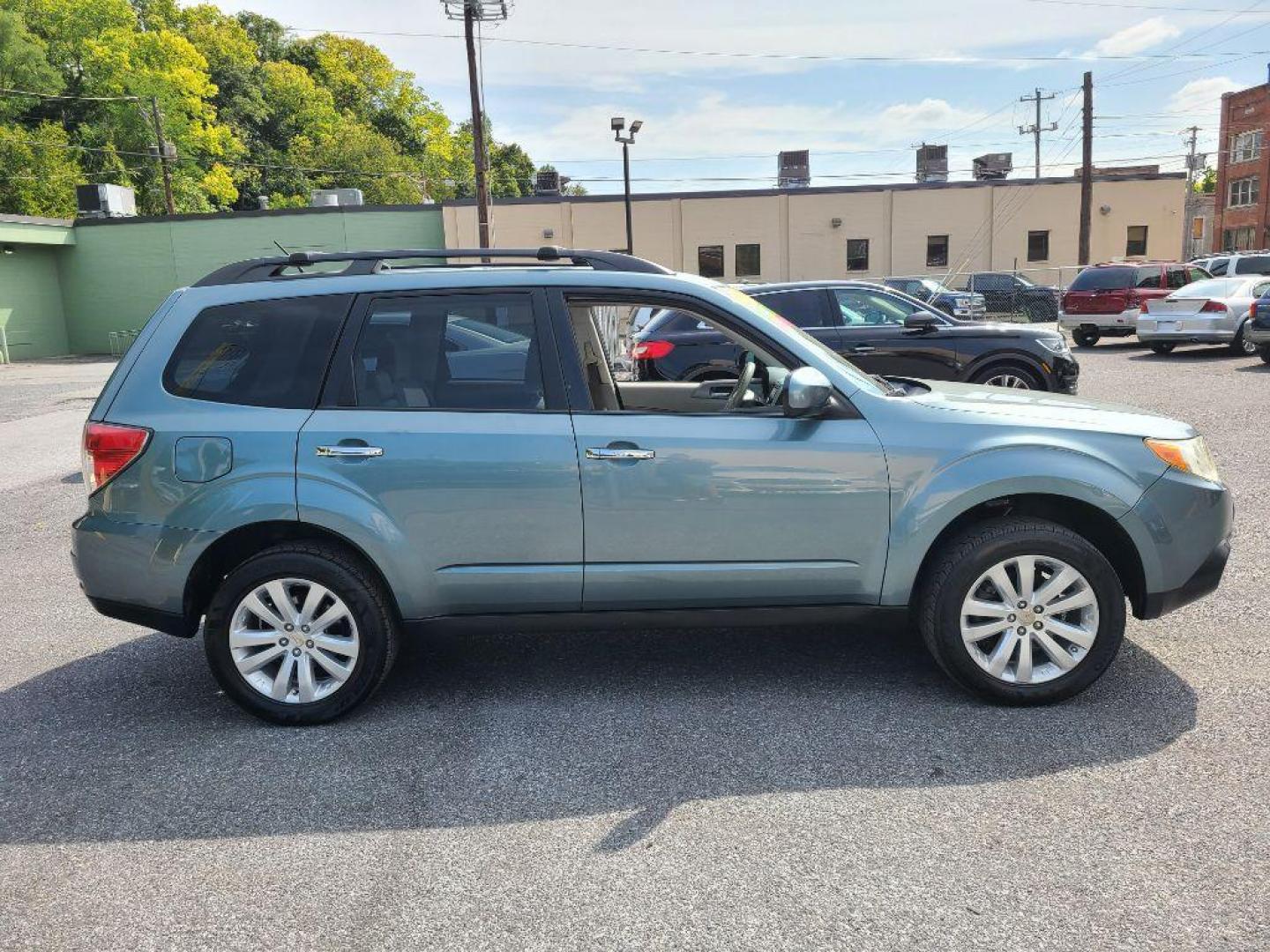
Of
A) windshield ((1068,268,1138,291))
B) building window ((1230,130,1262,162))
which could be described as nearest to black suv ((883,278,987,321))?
windshield ((1068,268,1138,291))

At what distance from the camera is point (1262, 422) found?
1088 cm

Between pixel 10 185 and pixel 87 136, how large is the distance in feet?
18.9

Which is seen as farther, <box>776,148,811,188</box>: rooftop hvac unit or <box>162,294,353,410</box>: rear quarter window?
<box>776,148,811,188</box>: rooftop hvac unit

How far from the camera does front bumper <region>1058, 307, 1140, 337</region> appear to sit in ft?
72.5

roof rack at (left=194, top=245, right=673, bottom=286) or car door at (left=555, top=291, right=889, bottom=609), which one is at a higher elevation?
roof rack at (left=194, top=245, right=673, bottom=286)

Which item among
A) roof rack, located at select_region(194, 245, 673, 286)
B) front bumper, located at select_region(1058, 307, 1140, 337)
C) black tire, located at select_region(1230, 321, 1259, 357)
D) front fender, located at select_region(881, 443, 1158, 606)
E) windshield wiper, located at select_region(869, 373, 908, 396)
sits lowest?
black tire, located at select_region(1230, 321, 1259, 357)

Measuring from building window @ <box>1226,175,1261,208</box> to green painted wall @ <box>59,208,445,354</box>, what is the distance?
155ft

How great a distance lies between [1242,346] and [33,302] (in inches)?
1437

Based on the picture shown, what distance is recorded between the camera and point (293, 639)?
401 cm

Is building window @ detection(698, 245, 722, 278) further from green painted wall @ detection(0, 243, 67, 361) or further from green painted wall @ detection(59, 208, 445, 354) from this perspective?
green painted wall @ detection(0, 243, 67, 361)

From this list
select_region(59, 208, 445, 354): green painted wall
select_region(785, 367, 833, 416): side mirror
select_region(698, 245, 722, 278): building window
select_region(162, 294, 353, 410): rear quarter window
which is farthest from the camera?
select_region(698, 245, 722, 278): building window

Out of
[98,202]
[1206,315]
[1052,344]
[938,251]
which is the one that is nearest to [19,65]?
[98,202]

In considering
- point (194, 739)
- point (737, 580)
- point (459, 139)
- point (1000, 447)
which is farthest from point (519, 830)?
point (459, 139)

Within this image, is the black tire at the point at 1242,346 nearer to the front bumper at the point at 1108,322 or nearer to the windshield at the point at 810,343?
the front bumper at the point at 1108,322
